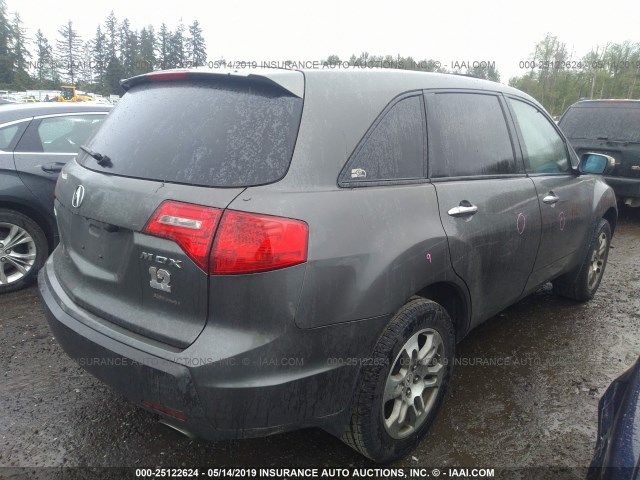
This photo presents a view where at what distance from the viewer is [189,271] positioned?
1713 mm

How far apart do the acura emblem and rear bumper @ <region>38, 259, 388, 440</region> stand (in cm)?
53

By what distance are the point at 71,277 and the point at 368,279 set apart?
4.56ft

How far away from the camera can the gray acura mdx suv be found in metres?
1.70

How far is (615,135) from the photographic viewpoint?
23.9 feet

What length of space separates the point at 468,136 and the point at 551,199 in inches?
37.7

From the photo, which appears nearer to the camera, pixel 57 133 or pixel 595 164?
pixel 595 164

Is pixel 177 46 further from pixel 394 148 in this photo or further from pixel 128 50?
pixel 394 148

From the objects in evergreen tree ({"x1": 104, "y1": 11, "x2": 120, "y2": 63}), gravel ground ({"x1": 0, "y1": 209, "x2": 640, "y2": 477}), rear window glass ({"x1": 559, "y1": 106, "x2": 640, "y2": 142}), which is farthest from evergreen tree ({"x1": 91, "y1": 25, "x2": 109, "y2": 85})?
gravel ground ({"x1": 0, "y1": 209, "x2": 640, "y2": 477})

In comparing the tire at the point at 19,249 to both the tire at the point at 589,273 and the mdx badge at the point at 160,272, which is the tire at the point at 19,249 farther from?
the tire at the point at 589,273

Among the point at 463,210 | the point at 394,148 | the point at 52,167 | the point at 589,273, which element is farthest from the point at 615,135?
the point at 52,167

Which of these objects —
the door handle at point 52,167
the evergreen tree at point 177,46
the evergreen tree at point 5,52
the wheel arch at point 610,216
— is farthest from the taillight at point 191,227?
the evergreen tree at point 5,52

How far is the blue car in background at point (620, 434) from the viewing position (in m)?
1.36

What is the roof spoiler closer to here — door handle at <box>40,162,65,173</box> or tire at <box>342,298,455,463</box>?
tire at <box>342,298,455,463</box>

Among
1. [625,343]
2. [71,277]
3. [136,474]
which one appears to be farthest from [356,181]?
[625,343]
